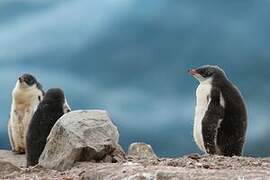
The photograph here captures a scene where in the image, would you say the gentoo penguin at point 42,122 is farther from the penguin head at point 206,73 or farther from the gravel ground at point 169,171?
the penguin head at point 206,73

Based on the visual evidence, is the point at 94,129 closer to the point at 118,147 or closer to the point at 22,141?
the point at 118,147

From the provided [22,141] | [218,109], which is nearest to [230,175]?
[218,109]

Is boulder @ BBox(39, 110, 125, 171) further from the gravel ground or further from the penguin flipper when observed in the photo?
the penguin flipper

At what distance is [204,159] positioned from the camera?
8688 mm

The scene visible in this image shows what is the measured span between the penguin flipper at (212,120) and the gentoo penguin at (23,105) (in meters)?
5.64

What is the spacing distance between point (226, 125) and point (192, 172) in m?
5.10

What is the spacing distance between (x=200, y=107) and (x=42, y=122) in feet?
8.93

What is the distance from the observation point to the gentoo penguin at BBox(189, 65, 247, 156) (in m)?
11.8

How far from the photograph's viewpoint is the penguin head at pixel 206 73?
1227 centimetres

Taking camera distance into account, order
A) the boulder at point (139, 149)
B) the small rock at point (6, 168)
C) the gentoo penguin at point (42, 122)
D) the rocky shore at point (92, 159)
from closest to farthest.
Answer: the rocky shore at point (92, 159)
the small rock at point (6, 168)
the gentoo penguin at point (42, 122)
the boulder at point (139, 149)

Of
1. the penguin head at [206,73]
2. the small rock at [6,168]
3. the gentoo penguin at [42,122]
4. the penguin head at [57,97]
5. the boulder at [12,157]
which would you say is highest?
the penguin head at [206,73]

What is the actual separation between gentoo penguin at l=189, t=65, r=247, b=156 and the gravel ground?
286cm

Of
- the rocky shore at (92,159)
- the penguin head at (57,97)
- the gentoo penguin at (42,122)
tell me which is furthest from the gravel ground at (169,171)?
the penguin head at (57,97)

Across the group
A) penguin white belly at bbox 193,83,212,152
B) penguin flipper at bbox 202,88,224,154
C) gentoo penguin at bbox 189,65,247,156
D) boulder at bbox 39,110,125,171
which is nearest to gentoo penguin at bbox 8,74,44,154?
penguin white belly at bbox 193,83,212,152
